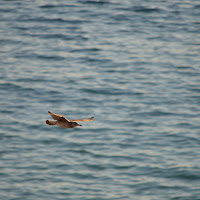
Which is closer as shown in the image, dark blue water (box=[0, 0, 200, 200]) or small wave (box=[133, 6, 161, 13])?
dark blue water (box=[0, 0, 200, 200])

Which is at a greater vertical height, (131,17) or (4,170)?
(131,17)

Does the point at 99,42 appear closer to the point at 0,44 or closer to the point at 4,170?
the point at 0,44

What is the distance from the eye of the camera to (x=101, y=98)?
73.7 feet

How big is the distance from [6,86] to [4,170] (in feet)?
21.6

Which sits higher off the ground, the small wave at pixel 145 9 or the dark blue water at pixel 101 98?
the small wave at pixel 145 9

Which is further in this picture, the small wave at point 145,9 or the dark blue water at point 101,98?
the small wave at point 145,9

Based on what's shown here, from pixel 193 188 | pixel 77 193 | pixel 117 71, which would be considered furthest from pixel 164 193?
pixel 117 71

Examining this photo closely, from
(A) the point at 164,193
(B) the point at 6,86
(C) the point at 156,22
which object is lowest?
(A) the point at 164,193

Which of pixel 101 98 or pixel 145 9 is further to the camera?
pixel 145 9

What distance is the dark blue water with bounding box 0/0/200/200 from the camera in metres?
17.2

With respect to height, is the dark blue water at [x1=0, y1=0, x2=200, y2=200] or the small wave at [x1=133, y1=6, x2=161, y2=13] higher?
the small wave at [x1=133, y1=6, x2=161, y2=13]

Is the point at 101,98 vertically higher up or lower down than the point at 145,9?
lower down

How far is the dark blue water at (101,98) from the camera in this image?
56.4 ft

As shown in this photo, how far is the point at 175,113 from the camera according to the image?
2127 centimetres
